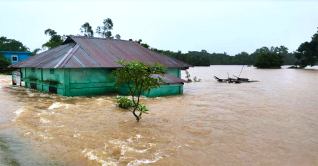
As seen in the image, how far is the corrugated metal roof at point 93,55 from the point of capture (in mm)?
13868

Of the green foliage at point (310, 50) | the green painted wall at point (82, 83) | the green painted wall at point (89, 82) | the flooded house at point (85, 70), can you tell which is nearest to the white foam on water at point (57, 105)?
the flooded house at point (85, 70)

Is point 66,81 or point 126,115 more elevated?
point 66,81

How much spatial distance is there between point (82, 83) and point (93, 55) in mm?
2198

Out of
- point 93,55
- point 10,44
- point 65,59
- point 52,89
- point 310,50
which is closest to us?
point 65,59

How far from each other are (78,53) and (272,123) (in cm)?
1154

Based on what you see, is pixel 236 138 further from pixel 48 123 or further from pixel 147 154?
pixel 48 123

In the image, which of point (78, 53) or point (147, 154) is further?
point (78, 53)

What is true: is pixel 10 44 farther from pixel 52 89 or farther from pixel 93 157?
pixel 93 157

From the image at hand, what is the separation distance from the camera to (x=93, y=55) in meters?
15.4

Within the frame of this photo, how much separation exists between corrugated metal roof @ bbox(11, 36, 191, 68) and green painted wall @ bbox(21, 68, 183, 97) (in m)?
0.57

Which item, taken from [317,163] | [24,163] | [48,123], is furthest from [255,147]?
[48,123]

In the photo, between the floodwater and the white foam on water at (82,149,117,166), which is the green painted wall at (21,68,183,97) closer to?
the floodwater

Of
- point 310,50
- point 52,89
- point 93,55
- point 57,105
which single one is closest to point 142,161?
point 57,105

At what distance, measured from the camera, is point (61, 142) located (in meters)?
6.20
